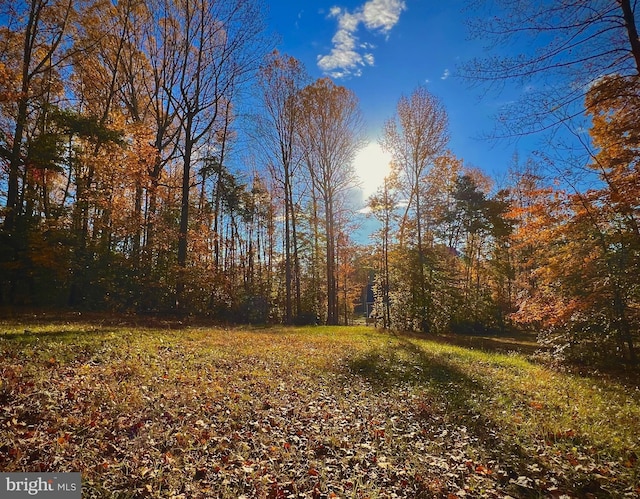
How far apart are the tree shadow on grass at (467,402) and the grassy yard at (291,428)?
26mm

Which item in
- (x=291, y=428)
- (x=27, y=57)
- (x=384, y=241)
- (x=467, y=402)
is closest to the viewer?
(x=291, y=428)

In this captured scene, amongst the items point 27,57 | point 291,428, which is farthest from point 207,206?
point 291,428

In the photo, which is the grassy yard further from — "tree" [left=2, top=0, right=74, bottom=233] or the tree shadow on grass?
"tree" [left=2, top=0, right=74, bottom=233]

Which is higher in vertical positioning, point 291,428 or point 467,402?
point 291,428

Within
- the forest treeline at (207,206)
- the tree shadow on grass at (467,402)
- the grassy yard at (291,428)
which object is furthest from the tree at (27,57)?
the tree shadow on grass at (467,402)

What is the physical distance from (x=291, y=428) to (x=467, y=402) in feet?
11.3

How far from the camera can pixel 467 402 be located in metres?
5.96

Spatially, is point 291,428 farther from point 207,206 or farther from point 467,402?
point 207,206

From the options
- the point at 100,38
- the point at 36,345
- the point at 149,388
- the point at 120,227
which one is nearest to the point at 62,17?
the point at 100,38

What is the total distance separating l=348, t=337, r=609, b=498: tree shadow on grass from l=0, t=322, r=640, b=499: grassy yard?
26 millimetres

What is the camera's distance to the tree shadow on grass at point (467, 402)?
348 cm

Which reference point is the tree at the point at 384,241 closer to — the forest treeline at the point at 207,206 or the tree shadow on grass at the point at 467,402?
the forest treeline at the point at 207,206

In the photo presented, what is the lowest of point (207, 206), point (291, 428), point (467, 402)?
point (467, 402)

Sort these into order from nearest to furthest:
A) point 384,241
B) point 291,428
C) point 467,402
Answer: point 291,428 < point 467,402 < point 384,241
